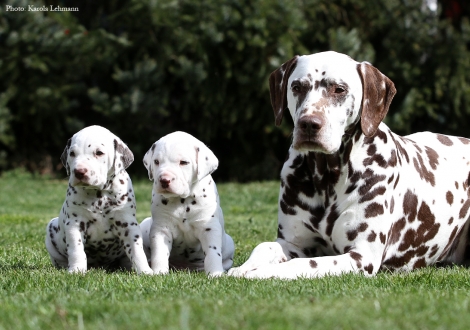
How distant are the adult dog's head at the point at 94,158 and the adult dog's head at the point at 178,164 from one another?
0.25 m

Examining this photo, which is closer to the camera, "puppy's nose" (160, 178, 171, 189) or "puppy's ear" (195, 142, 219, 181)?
"puppy's nose" (160, 178, 171, 189)

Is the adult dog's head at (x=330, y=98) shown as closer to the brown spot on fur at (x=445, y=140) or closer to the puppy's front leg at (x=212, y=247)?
the puppy's front leg at (x=212, y=247)

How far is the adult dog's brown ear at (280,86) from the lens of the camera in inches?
233

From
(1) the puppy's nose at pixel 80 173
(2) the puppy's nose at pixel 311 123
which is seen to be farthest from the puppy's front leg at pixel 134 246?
(2) the puppy's nose at pixel 311 123

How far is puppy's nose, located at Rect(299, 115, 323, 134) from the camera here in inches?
209

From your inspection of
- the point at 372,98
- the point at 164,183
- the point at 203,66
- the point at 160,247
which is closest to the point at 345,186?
the point at 372,98

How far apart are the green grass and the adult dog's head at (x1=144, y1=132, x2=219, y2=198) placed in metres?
0.68

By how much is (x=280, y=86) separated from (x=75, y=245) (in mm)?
2076

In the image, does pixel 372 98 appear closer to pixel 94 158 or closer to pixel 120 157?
pixel 120 157

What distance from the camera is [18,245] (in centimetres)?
773

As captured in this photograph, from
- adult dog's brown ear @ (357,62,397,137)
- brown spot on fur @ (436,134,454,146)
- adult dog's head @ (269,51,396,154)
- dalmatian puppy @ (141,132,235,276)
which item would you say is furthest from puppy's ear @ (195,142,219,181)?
brown spot on fur @ (436,134,454,146)

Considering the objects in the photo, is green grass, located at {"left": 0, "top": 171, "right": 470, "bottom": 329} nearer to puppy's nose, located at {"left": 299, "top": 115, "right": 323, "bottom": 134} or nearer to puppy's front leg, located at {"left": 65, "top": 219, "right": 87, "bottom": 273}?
Answer: puppy's front leg, located at {"left": 65, "top": 219, "right": 87, "bottom": 273}

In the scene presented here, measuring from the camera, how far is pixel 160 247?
19.3 feet

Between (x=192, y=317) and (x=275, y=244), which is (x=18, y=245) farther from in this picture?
(x=192, y=317)
